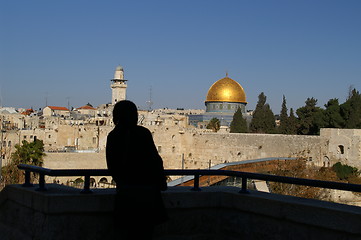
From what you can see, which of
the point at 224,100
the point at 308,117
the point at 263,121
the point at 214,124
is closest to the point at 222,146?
the point at 263,121

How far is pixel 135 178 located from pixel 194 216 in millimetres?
894

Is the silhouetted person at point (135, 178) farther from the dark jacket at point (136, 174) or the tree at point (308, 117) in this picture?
the tree at point (308, 117)

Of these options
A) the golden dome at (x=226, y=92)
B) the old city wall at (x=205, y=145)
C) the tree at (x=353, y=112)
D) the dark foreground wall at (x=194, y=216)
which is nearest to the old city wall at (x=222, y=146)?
the old city wall at (x=205, y=145)

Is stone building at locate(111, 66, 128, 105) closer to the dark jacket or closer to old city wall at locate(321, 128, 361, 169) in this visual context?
old city wall at locate(321, 128, 361, 169)

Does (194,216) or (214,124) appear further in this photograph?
(214,124)

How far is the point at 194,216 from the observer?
3754 millimetres

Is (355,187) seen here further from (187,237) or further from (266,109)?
(266,109)

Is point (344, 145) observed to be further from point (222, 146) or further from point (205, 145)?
point (205, 145)

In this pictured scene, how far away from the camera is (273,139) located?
93.2 ft

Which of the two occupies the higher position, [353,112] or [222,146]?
[353,112]

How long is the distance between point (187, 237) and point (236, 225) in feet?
1.31

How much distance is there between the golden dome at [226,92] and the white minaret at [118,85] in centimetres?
883

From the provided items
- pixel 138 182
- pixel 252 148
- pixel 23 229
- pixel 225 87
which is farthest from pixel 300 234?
pixel 225 87

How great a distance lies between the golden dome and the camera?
46.2 meters
